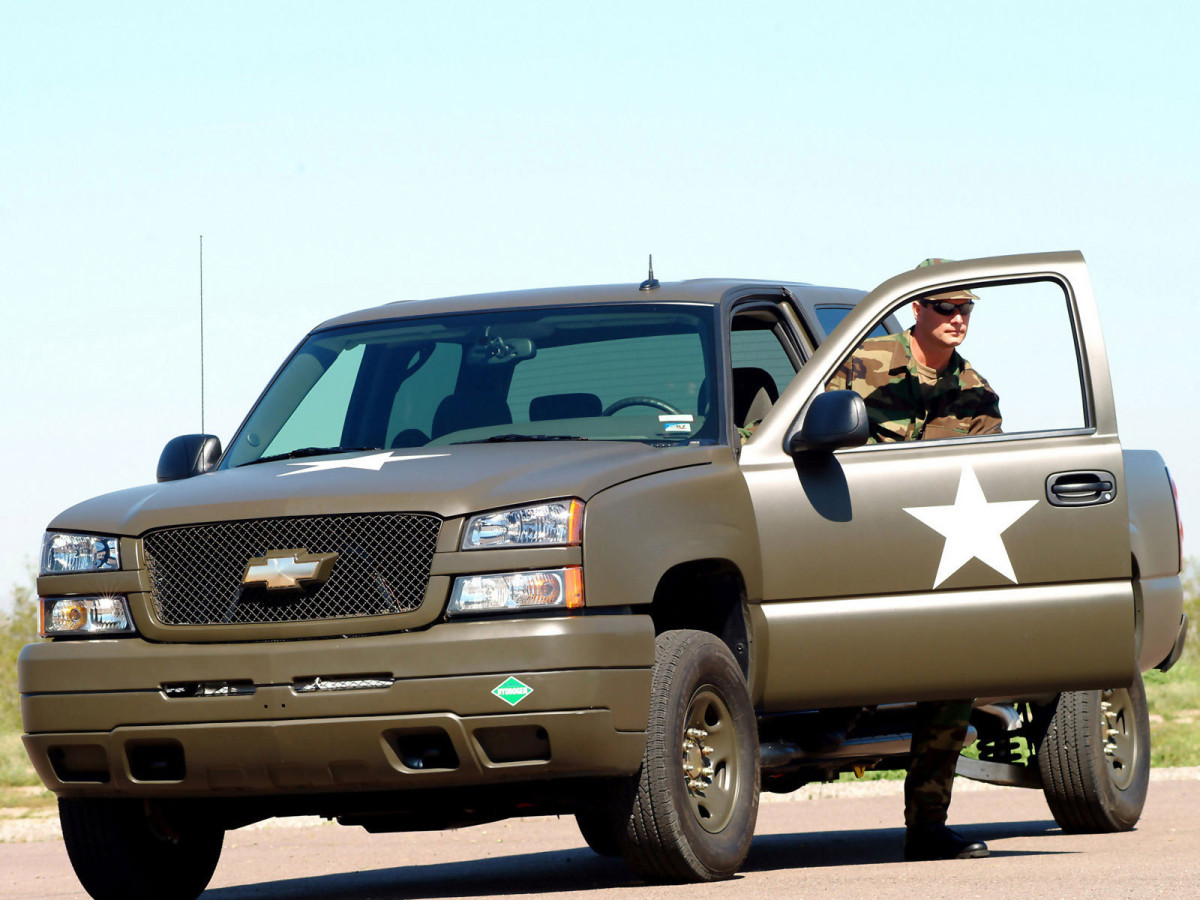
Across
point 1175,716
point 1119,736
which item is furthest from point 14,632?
point 1119,736

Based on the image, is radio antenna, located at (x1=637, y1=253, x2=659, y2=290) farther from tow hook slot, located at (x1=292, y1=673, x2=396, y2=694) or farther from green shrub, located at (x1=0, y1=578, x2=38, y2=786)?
green shrub, located at (x1=0, y1=578, x2=38, y2=786)

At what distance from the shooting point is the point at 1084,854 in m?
8.10

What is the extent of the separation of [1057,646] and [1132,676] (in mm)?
303

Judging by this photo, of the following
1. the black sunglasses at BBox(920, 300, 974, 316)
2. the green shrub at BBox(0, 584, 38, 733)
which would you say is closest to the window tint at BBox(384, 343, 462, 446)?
the black sunglasses at BBox(920, 300, 974, 316)

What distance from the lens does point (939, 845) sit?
818cm

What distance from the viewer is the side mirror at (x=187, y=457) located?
7.76m

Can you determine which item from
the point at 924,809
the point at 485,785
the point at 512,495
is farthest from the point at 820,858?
the point at 512,495

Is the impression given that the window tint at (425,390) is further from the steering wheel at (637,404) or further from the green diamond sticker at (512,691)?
the green diamond sticker at (512,691)

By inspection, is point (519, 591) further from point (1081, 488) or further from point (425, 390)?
point (1081, 488)

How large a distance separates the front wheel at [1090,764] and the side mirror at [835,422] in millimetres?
2604

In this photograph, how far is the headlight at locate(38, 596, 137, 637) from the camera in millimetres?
6699

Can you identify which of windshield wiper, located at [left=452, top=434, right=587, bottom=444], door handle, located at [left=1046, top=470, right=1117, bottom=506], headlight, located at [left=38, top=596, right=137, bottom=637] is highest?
windshield wiper, located at [left=452, top=434, right=587, bottom=444]

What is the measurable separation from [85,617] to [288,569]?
0.83 meters

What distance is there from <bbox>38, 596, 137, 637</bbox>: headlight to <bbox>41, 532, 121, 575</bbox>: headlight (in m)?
0.10
